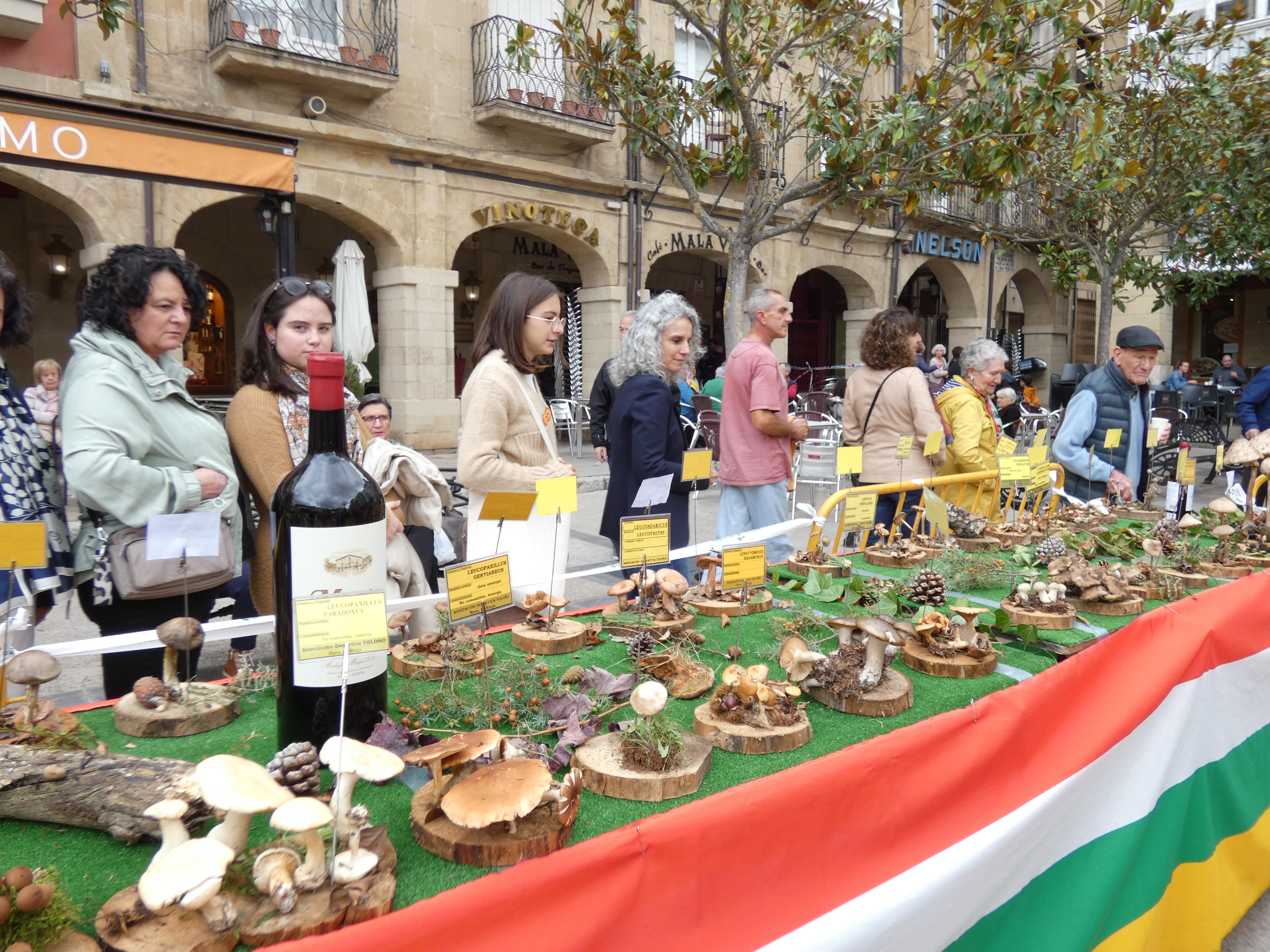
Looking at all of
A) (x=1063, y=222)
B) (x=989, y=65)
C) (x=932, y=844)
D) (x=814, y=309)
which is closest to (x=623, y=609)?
(x=932, y=844)

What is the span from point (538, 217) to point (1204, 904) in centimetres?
1090

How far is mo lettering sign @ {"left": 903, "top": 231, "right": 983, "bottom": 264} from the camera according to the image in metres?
16.8

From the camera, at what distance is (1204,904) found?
1934 mm

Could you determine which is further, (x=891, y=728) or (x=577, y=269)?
(x=577, y=269)

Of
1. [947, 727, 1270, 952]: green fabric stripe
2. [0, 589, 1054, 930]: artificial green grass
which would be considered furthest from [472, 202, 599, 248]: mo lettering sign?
[947, 727, 1270, 952]: green fabric stripe

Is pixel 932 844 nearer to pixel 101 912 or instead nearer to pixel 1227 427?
pixel 101 912

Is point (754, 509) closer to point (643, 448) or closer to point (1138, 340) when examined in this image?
point (643, 448)

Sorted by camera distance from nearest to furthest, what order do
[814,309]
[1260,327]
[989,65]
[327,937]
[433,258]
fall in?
[327,937] < [989,65] < [433,258] < [814,309] < [1260,327]

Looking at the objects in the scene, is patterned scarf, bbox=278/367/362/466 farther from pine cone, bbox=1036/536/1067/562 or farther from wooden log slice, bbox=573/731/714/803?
pine cone, bbox=1036/536/1067/562

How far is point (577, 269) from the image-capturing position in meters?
15.3

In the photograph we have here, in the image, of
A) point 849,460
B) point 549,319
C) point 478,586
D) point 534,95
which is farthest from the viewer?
point 534,95

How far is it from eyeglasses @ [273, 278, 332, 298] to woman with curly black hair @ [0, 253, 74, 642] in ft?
1.97

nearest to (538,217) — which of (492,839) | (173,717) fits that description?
(173,717)

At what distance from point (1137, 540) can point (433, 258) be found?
9.45m
